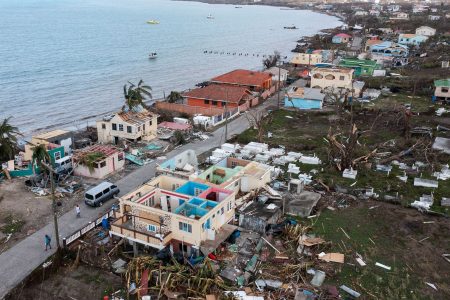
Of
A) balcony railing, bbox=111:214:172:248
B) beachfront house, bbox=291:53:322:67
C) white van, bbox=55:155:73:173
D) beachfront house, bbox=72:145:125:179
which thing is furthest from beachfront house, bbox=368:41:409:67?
balcony railing, bbox=111:214:172:248

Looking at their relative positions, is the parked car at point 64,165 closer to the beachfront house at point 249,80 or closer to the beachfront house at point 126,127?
the beachfront house at point 126,127

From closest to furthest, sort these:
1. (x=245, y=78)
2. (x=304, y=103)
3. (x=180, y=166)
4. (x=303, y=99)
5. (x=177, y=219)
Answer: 1. (x=177, y=219)
2. (x=180, y=166)
3. (x=303, y=99)
4. (x=304, y=103)
5. (x=245, y=78)

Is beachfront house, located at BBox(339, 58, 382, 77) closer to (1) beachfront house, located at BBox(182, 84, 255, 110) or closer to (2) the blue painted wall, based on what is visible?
(2) the blue painted wall

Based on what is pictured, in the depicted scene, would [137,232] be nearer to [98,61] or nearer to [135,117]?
[135,117]

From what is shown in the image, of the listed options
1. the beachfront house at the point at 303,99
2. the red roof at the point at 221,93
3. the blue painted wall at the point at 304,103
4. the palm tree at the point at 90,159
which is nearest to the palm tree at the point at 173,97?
the red roof at the point at 221,93

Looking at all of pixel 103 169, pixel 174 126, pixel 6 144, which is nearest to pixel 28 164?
pixel 6 144

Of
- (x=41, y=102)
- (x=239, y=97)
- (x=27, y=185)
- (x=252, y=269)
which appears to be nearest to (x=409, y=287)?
(x=252, y=269)
